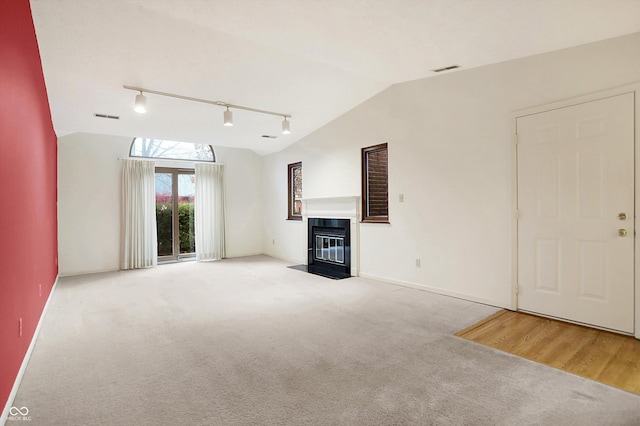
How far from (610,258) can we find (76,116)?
679 centimetres

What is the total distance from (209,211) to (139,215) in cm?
143

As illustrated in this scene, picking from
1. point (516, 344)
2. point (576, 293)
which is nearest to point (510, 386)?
point (516, 344)

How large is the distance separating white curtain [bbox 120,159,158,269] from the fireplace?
3214mm

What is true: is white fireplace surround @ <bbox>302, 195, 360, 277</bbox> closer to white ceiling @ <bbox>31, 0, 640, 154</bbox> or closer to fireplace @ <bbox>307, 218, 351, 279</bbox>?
fireplace @ <bbox>307, 218, 351, 279</bbox>

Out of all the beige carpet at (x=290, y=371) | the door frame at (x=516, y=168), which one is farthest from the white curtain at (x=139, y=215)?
the door frame at (x=516, y=168)

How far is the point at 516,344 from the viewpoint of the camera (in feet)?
8.91

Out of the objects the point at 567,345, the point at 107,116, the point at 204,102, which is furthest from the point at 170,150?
the point at 567,345

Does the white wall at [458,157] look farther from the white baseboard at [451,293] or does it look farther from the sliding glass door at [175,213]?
the sliding glass door at [175,213]

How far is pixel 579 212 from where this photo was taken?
3.08 m

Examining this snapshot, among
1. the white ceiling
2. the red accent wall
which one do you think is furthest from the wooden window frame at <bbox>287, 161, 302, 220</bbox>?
the red accent wall

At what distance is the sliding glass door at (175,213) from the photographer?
7023mm

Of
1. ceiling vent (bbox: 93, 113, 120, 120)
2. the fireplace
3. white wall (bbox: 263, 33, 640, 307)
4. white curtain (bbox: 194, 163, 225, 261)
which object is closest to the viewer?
white wall (bbox: 263, 33, 640, 307)

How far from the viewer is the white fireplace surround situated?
5480 millimetres

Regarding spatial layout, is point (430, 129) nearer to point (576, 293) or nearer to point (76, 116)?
point (576, 293)
